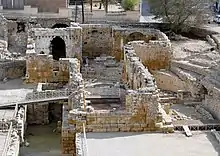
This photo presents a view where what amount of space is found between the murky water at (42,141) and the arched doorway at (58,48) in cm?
1017

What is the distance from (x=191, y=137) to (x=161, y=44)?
12.7 meters

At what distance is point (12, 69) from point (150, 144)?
15.7m

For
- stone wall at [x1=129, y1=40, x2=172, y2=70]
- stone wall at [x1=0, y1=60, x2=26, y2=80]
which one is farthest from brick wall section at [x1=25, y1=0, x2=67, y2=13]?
stone wall at [x1=129, y1=40, x2=172, y2=70]

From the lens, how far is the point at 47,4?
48000mm

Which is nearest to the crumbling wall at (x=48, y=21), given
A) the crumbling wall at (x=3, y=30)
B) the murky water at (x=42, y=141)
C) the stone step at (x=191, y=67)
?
the crumbling wall at (x=3, y=30)

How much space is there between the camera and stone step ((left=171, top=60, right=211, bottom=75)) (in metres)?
33.6

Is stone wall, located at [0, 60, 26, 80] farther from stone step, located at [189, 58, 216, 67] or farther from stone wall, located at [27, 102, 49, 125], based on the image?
stone step, located at [189, 58, 216, 67]

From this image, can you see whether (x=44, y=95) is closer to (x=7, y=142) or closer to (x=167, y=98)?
(x=167, y=98)

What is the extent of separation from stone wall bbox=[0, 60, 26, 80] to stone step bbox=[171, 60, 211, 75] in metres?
8.44

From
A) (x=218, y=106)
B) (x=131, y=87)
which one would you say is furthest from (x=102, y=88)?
(x=218, y=106)

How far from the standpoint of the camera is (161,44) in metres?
36.5

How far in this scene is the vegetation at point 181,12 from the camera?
4309 centimetres

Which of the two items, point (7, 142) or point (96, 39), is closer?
point (7, 142)

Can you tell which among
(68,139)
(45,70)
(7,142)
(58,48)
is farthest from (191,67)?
(7,142)
